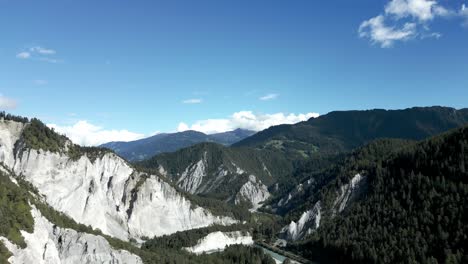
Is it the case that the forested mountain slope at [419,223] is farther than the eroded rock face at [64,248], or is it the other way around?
the forested mountain slope at [419,223]

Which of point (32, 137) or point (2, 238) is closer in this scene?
point (2, 238)

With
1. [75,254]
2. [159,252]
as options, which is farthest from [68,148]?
[75,254]

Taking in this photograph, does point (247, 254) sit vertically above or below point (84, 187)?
below

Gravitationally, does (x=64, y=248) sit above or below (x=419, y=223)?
above

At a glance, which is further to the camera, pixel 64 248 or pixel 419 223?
pixel 419 223

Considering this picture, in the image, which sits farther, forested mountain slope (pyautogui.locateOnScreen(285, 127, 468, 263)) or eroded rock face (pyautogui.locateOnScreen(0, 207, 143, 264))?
forested mountain slope (pyautogui.locateOnScreen(285, 127, 468, 263))

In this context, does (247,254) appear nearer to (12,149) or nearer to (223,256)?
(223,256)

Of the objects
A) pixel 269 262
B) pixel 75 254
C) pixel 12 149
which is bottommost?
pixel 269 262

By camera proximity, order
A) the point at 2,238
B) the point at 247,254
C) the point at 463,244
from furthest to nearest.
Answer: the point at 247,254 < the point at 463,244 < the point at 2,238
